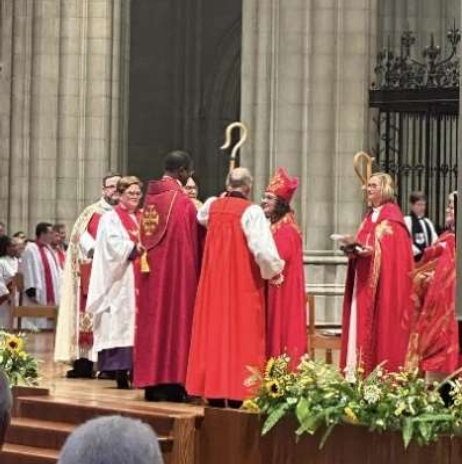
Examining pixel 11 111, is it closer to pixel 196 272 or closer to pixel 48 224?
pixel 48 224

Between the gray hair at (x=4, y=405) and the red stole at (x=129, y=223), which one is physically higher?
the red stole at (x=129, y=223)

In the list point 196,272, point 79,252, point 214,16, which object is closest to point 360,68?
point 79,252

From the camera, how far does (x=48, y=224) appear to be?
20766mm

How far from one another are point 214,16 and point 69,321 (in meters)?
15.1

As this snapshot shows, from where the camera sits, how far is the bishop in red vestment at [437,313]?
9.98m

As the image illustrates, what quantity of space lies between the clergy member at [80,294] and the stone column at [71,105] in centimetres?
796

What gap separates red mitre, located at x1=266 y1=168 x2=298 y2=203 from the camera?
1108 centimetres

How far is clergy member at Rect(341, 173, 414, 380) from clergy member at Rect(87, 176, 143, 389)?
1.80 meters

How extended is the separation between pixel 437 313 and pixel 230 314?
1.29 m

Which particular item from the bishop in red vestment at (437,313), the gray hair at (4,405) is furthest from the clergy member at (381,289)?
the gray hair at (4,405)

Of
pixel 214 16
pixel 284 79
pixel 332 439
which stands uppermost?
pixel 214 16

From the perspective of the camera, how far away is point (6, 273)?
19.2 m

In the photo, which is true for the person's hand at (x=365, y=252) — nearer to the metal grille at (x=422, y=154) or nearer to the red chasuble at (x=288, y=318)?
the red chasuble at (x=288, y=318)

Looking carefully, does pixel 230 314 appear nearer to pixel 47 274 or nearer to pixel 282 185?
pixel 282 185
